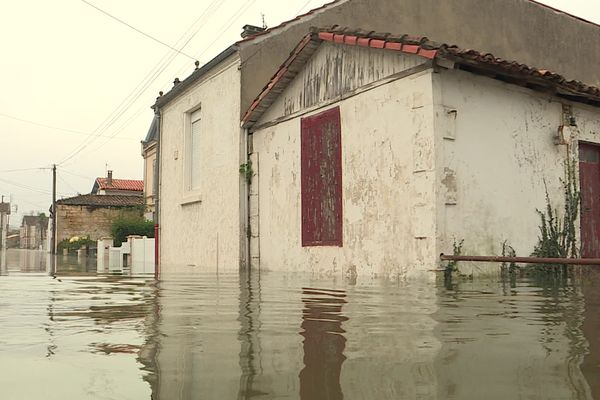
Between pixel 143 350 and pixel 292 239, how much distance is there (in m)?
8.63

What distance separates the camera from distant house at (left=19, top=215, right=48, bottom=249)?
78.2m

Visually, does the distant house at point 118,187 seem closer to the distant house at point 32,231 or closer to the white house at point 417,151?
the distant house at point 32,231

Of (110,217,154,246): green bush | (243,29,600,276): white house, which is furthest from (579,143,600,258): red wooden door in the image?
(110,217,154,246): green bush

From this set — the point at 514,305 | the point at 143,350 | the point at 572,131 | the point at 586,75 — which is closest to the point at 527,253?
the point at 572,131

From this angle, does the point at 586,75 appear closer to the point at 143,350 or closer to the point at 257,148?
the point at 257,148

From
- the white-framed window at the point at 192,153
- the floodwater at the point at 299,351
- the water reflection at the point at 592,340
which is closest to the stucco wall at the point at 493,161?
the water reflection at the point at 592,340

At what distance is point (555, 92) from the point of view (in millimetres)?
9156

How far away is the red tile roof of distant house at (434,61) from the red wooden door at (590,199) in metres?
0.88

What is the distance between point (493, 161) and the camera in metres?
8.43

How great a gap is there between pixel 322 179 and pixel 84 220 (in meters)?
34.6

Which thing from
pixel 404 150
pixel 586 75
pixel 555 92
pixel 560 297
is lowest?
pixel 560 297

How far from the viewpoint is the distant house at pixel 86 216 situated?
134 feet

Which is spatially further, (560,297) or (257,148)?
(257,148)

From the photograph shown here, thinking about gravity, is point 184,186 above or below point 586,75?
below
